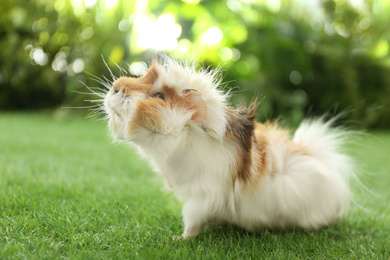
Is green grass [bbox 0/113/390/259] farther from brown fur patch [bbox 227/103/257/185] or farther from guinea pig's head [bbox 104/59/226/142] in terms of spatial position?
guinea pig's head [bbox 104/59/226/142]

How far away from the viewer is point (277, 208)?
5.25 feet

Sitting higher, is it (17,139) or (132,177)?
(132,177)

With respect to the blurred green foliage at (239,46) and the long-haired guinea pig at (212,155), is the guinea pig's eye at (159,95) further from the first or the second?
the blurred green foliage at (239,46)

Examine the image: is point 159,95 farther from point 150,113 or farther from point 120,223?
point 120,223

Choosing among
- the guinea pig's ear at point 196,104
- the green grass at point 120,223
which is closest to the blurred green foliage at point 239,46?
the green grass at point 120,223

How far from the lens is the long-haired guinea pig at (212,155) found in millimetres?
1360

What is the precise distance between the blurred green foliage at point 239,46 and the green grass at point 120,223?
10.6 ft

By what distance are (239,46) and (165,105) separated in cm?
494

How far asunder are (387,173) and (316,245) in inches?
86.3

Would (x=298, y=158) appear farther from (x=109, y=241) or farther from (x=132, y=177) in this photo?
(x=132, y=177)

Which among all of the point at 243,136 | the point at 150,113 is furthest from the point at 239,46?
the point at 150,113

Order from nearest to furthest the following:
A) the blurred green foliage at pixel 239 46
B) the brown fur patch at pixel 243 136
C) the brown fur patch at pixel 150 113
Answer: the brown fur patch at pixel 150 113
the brown fur patch at pixel 243 136
the blurred green foliage at pixel 239 46

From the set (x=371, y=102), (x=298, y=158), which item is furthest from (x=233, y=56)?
(x=298, y=158)

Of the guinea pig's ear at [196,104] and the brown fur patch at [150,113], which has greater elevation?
→ the guinea pig's ear at [196,104]
